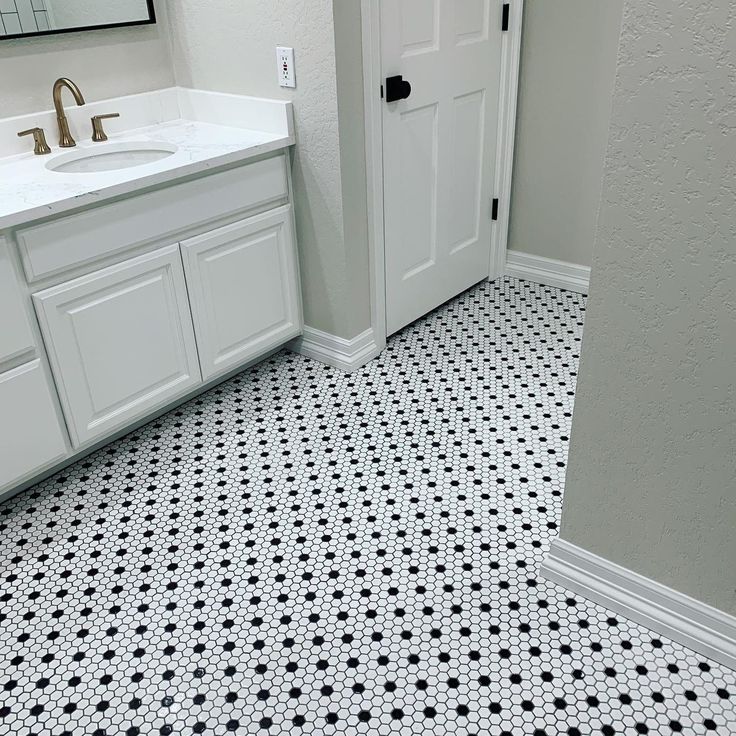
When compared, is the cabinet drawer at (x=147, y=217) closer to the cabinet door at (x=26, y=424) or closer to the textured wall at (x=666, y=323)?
the cabinet door at (x=26, y=424)

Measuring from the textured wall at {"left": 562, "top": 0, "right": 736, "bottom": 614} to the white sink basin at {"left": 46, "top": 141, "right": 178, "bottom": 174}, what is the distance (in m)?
1.54

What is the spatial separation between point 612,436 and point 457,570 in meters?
0.56

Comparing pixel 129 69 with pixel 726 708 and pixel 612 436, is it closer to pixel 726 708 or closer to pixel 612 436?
pixel 612 436

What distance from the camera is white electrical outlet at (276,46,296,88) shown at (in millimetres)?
2338

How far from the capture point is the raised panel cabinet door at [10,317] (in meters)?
1.87

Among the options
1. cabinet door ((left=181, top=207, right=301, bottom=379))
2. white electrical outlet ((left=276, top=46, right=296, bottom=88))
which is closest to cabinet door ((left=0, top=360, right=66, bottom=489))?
cabinet door ((left=181, top=207, right=301, bottom=379))

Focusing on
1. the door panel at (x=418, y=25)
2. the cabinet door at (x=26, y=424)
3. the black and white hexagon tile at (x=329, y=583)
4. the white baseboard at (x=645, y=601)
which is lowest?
the black and white hexagon tile at (x=329, y=583)

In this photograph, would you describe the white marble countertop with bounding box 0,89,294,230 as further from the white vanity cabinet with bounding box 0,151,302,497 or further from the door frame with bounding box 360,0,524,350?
the door frame with bounding box 360,0,524,350

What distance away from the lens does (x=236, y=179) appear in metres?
2.34

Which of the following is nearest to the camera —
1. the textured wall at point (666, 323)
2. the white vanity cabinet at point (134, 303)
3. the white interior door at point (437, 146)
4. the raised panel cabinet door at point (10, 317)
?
the textured wall at point (666, 323)

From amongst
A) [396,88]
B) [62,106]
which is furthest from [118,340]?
[396,88]

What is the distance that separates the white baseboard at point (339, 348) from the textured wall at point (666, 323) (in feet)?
3.88

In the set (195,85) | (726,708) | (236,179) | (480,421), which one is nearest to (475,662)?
(726,708)

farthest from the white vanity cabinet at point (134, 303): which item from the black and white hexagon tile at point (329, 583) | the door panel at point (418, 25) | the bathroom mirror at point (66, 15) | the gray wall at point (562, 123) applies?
the gray wall at point (562, 123)
